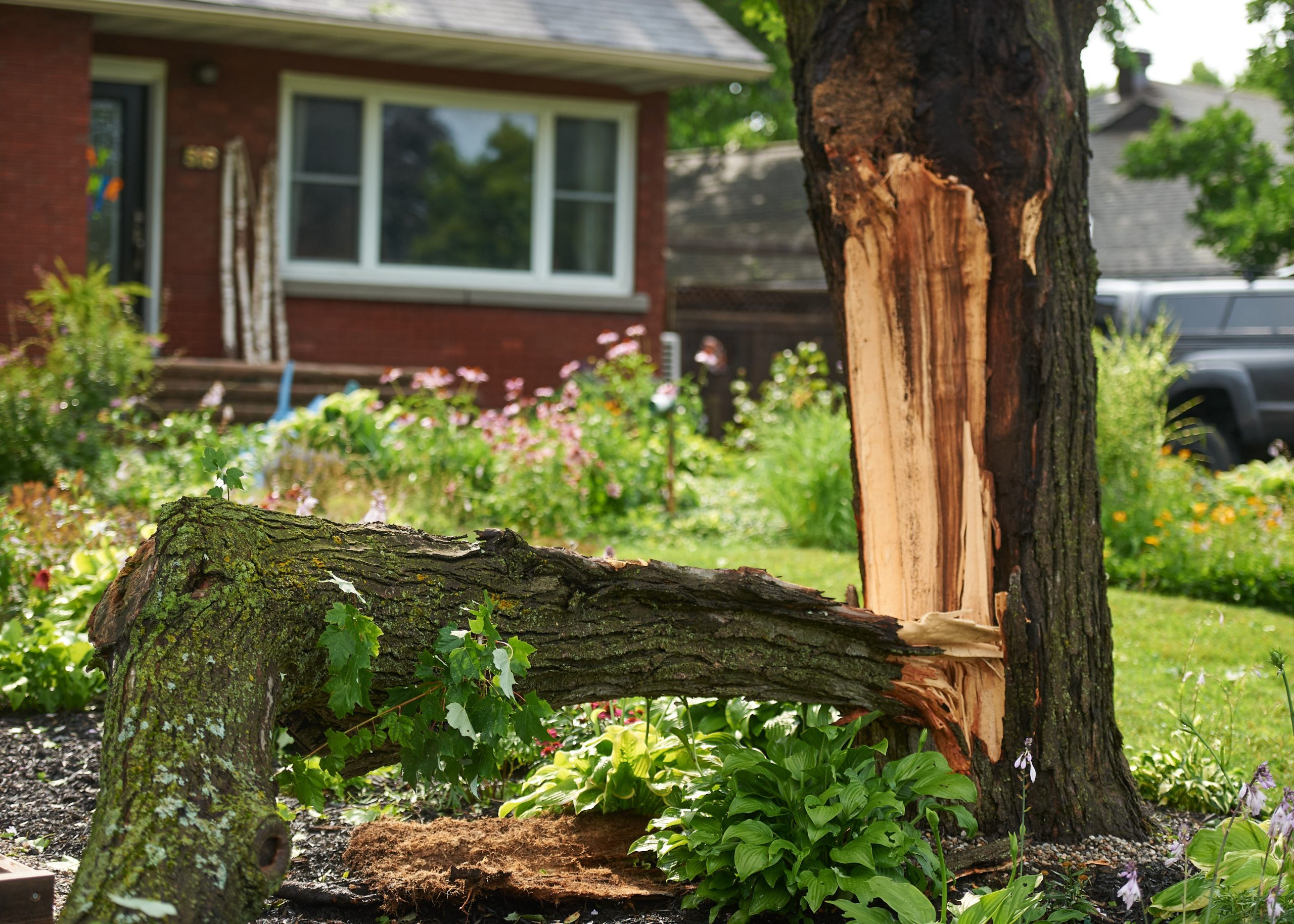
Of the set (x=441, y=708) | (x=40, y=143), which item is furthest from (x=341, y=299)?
(x=441, y=708)

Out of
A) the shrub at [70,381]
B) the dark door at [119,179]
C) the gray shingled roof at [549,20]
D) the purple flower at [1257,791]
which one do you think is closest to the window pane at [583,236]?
the gray shingled roof at [549,20]

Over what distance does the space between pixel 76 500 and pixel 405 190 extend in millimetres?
5984

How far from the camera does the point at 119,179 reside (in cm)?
1084

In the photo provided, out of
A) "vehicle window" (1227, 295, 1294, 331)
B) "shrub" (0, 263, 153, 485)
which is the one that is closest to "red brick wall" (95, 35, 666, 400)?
"shrub" (0, 263, 153, 485)

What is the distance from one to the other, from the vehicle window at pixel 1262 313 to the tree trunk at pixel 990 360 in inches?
382

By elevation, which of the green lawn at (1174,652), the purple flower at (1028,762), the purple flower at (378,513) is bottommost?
the green lawn at (1174,652)

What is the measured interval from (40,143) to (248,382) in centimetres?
241

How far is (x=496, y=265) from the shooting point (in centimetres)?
1186

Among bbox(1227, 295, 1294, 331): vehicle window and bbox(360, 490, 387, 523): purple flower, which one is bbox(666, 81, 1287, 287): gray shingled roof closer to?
bbox(1227, 295, 1294, 331): vehicle window

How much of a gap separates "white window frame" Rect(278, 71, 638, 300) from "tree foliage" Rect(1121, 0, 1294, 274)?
22.6 ft

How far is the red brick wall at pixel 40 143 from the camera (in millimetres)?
9547

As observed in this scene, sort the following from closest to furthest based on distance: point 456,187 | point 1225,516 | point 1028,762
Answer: point 1028,762 < point 1225,516 < point 456,187

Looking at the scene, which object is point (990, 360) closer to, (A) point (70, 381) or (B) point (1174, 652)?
(B) point (1174, 652)

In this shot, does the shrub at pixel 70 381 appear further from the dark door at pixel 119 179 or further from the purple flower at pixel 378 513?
the purple flower at pixel 378 513
